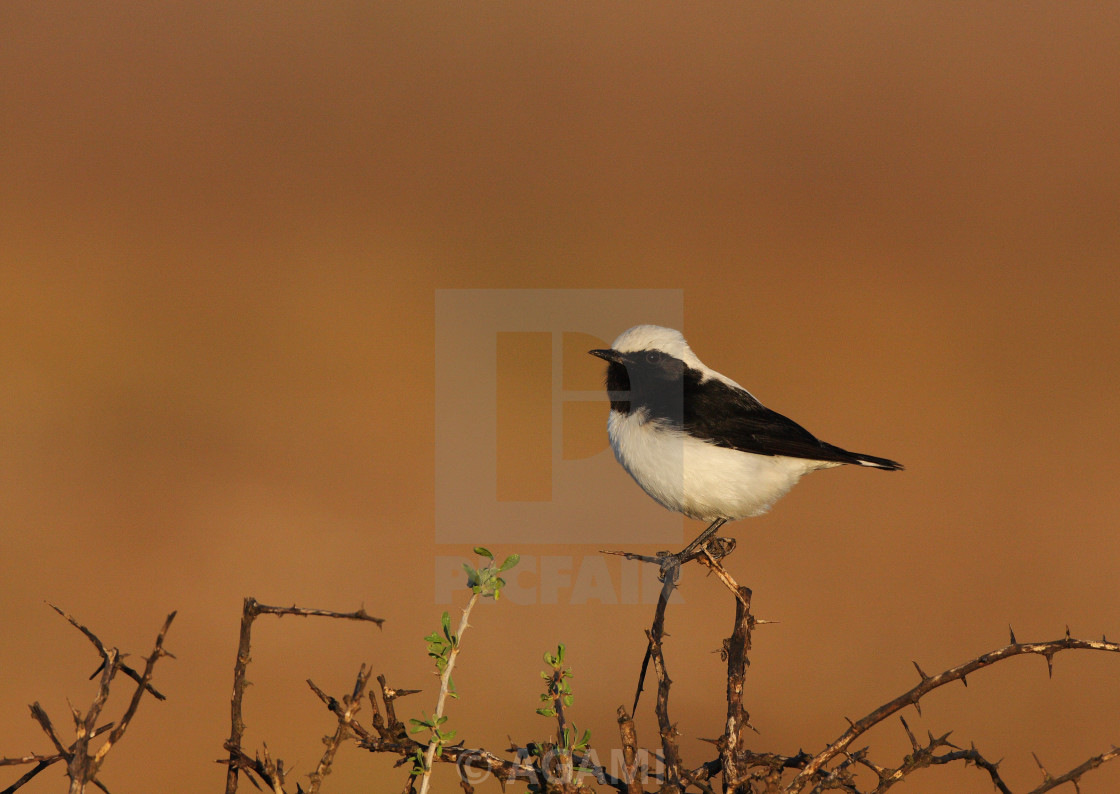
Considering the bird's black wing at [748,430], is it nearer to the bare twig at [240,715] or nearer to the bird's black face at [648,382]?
the bird's black face at [648,382]

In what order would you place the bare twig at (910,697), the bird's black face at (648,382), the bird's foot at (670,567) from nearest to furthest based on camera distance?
the bare twig at (910,697) < the bird's foot at (670,567) < the bird's black face at (648,382)

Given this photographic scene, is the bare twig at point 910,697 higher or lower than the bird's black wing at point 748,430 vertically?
lower

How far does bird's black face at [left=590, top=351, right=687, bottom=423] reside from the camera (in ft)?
15.2

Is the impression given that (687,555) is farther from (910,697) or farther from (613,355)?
(910,697)

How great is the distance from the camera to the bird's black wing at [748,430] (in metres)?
4.30

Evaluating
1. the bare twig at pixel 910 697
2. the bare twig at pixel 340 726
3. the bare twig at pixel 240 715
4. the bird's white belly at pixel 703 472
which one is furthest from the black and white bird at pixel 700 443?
the bare twig at pixel 240 715

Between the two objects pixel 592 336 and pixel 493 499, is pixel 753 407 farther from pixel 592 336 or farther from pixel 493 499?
pixel 592 336

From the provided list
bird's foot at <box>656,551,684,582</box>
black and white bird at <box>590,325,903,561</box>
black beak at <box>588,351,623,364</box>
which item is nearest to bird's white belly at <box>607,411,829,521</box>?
black and white bird at <box>590,325,903,561</box>

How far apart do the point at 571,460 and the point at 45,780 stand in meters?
6.79

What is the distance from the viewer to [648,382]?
4773mm

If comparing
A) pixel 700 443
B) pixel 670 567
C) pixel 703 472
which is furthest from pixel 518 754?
pixel 700 443

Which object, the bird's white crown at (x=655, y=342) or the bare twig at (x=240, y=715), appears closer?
the bare twig at (x=240, y=715)

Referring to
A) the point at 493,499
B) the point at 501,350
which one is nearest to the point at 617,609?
the point at 493,499

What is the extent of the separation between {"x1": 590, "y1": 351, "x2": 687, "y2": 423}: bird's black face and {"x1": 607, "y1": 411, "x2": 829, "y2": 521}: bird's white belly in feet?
0.53
